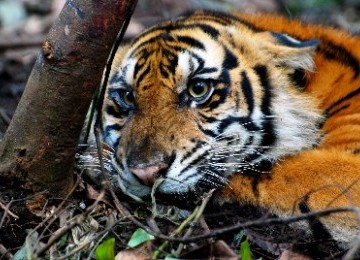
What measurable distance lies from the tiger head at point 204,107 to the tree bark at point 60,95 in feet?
1.21

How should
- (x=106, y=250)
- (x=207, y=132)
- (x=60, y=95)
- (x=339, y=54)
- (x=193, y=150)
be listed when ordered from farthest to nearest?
(x=339, y=54)
(x=207, y=132)
(x=193, y=150)
(x=60, y=95)
(x=106, y=250)

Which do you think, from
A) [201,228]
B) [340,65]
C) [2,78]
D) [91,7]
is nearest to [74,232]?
[201,228]

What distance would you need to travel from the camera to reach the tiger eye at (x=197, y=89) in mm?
3840

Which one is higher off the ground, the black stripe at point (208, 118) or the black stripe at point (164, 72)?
the black stripe at point (164, 72)

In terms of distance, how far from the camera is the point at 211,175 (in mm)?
3727

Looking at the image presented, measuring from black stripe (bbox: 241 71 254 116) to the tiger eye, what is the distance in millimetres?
229

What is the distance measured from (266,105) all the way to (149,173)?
0.92 metres

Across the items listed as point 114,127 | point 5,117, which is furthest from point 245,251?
point 5,117

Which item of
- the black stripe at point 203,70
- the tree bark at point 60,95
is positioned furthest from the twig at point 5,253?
the black stripe at point 203,70

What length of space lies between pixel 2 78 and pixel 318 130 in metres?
3.41

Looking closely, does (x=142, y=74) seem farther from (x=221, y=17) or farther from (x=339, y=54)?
(x=339, y=54)

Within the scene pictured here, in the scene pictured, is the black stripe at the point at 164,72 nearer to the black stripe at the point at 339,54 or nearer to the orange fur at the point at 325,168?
the orange fur at the point at 325,168

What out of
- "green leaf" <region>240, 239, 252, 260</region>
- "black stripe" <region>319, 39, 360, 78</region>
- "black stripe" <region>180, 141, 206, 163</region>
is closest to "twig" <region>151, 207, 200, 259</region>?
"green leaf" <region>240, 239, 252, 260</region>

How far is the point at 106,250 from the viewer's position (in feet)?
10.2
